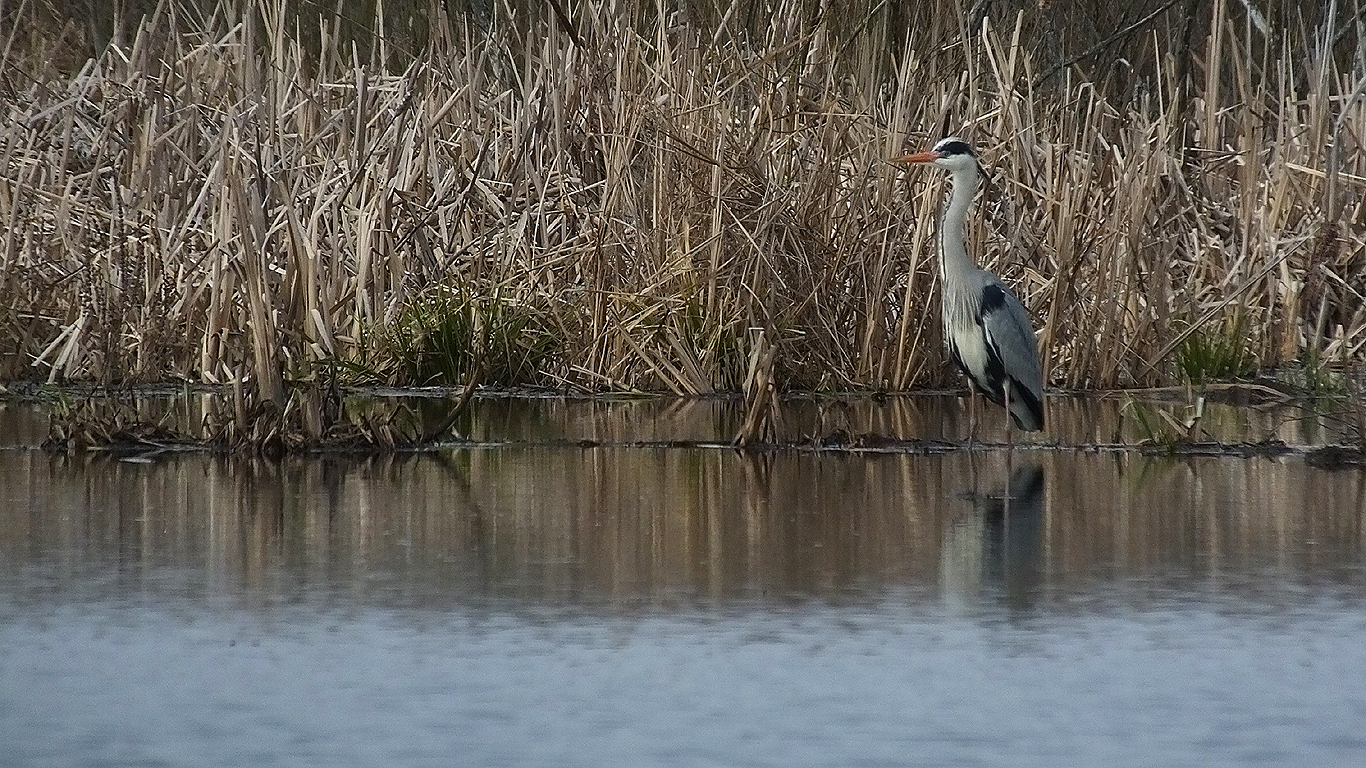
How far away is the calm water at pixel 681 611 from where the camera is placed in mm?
4195

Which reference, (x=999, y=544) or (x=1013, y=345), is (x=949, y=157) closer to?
(x=1013, y=345)

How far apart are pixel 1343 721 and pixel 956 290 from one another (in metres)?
5.37

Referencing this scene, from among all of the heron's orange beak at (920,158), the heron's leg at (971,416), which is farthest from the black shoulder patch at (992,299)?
the heron's orange beak at (920,158)

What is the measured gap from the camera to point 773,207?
10.1m

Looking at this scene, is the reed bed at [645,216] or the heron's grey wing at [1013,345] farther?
the reed bed at [645,216]

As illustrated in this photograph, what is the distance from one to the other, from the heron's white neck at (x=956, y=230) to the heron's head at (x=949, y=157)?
3 centimetres

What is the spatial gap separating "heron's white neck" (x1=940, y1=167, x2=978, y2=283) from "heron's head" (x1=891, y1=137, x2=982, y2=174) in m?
0.03

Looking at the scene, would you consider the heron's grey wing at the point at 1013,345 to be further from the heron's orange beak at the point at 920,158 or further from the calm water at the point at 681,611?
the calm water at the point at 681,611

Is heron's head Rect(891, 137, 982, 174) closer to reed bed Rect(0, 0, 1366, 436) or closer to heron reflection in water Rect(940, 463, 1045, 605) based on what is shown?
reed bed Rect(0, 0, 1366, 436)

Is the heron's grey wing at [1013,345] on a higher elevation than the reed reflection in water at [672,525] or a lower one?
higher

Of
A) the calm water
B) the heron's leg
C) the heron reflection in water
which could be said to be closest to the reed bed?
the heron's leg

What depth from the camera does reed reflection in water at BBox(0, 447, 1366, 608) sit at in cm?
582

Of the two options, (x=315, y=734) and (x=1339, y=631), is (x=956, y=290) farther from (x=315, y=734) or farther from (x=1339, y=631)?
(x=315, y=734)

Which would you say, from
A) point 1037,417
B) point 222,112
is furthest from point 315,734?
point 222,112
